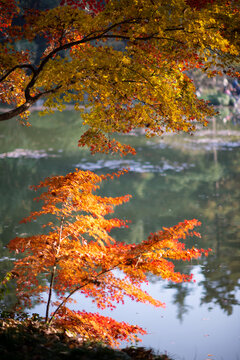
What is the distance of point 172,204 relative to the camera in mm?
14523

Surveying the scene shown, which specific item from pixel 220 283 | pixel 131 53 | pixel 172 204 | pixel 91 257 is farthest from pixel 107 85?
pixel 172 204

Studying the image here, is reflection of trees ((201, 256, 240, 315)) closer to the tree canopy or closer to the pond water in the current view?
the pond water

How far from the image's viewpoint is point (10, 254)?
9.73 m

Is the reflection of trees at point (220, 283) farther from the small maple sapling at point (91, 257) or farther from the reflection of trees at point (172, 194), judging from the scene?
the small maple sapling at point (91, 257)

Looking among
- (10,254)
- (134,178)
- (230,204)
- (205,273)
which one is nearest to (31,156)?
(134,178)

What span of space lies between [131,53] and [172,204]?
8.92m

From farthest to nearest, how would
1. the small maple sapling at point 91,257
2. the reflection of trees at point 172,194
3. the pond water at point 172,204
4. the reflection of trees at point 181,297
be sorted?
the reflection of trees at point 172,194
the reflection of trees at point 181,297
the pond water at point 172,204
the small maple sapling at point 91,257

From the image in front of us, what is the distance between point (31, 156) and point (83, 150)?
3.13 metres

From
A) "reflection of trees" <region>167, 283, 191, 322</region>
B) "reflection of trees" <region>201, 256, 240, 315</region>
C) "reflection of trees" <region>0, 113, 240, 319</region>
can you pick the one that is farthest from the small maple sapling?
"reflection of trees" <region>201, 256, 240, 315</region>

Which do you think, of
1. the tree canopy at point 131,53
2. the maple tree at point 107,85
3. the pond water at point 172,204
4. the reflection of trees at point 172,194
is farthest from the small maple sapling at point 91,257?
the reflection of trees at point 172,194

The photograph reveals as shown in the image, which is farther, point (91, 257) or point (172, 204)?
point (172, 204)

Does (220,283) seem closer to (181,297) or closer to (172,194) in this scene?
(181,297)

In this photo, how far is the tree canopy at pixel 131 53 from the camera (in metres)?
5.34

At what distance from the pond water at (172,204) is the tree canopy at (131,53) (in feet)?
10.8
